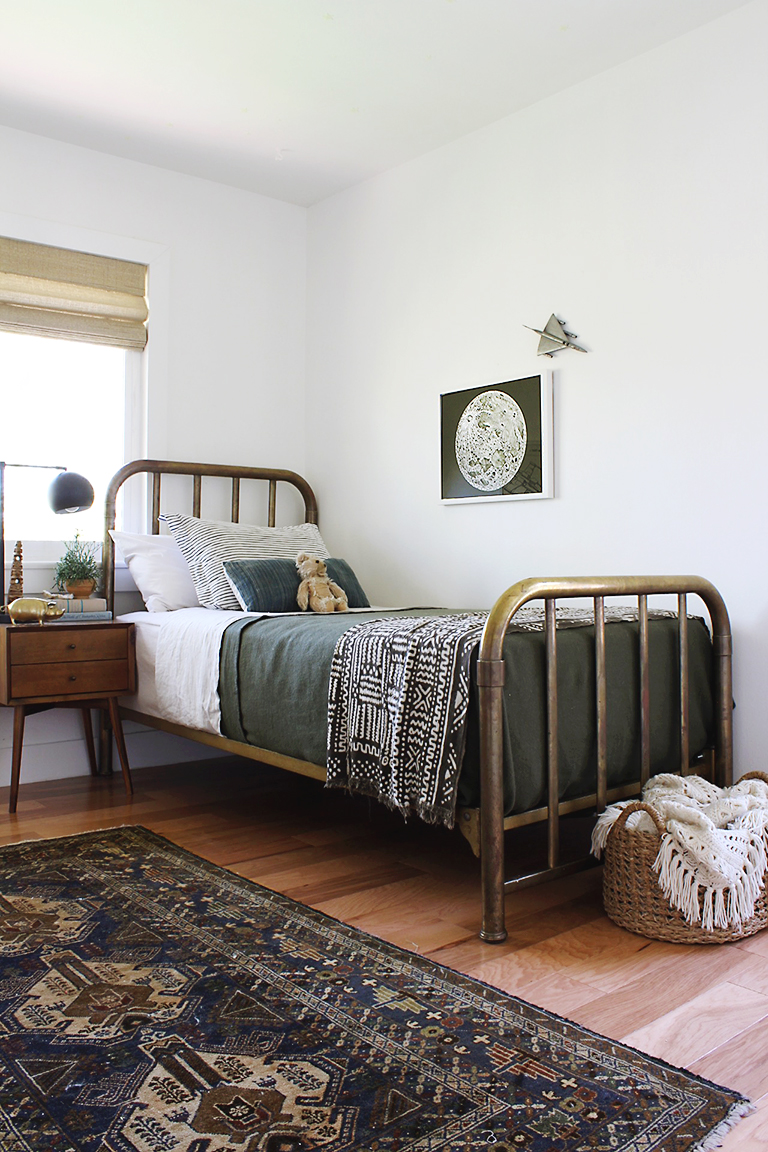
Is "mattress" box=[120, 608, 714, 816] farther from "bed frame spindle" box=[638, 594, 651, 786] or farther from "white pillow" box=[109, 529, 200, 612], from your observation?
"white pillow" box=[109, 529, 200, 612]

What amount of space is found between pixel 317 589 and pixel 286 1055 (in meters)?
2.01

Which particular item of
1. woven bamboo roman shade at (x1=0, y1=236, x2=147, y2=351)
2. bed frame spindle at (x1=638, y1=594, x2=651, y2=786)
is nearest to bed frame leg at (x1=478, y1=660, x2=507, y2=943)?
bed frame spindle at (x1=638, y1=594, x2=651, y2=786)

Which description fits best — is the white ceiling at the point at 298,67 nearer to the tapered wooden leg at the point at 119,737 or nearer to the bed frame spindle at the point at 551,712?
the bed frame spindle at the point at 551,712

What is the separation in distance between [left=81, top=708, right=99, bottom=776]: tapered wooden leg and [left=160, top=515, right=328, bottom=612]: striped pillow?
2.22ft

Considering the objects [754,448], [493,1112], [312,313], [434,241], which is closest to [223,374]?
[312,313]

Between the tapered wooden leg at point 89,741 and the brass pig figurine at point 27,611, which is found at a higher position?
the brass pig figurine at point 27,611

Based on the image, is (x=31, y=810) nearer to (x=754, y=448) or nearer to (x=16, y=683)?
(x=16, y=683)

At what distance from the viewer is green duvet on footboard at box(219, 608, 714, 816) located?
202 cm

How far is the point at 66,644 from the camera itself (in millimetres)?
3184

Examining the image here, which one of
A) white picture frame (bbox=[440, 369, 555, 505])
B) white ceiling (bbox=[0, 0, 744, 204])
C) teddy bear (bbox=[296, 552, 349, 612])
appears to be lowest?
teddy bear (bbox=[296, 552, 349, 612])

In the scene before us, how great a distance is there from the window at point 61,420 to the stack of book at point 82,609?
13.9 inches

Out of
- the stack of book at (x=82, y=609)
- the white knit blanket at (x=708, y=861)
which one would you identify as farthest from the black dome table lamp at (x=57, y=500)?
the white knit blanket at (x=708, y=861)

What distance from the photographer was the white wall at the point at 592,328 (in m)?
2.66

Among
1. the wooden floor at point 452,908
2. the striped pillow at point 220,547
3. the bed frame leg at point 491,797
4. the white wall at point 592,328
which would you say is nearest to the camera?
the wooden floor at point 452,908
